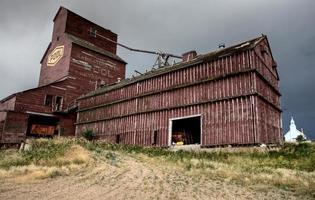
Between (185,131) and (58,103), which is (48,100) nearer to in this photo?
(58,103)

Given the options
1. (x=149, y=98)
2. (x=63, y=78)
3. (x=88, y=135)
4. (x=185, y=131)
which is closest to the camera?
(x=185, y=131)

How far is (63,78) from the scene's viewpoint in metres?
39.1

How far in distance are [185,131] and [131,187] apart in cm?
1663

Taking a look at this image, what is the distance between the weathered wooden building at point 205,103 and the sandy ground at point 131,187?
28.2 feet

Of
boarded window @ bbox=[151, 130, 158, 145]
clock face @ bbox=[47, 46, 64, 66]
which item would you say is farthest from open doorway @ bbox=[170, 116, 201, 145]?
clock face @ bbox=[47, 46, 64, 66]

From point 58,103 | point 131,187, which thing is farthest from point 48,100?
point 131,187

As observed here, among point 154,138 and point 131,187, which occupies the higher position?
point 154,138

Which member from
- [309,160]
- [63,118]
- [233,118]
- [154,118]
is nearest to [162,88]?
[154,118]

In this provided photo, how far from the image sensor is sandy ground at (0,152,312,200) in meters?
9.34

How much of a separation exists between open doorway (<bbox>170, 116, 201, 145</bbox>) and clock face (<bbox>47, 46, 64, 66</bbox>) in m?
22.6

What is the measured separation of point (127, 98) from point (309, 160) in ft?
59.1

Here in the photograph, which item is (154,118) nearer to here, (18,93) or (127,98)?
(127,98)

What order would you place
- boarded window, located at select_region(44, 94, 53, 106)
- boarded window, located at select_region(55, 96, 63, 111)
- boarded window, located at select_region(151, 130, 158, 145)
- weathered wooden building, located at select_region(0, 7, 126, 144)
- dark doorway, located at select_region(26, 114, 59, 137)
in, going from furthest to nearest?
boarded window, located at select_region(55, 96, 63, 111) < boarded window, located at select_region(44, 94, 53, 106) < dark doorway, located at select_region(26, 114, 59, 137) < weathered wooden building, located at select_region(0, 7, 126, 144) < boarded window, located at select_region(151, 130, 158, 145)

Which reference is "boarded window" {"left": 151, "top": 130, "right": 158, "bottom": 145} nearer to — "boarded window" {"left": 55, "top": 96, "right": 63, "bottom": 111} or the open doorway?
the open doorway
